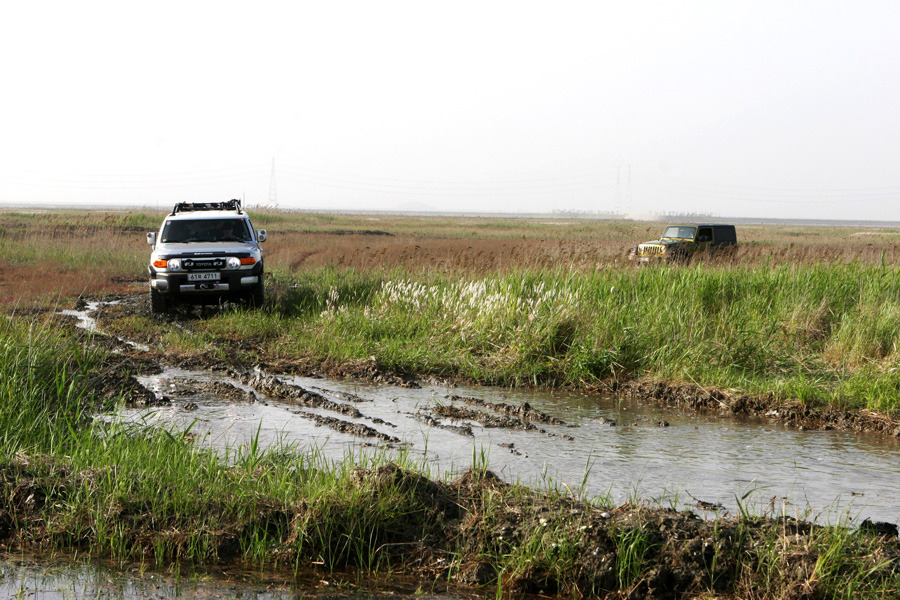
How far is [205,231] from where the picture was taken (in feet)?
52.2

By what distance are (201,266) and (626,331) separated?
317 inches

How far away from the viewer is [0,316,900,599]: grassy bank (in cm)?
439

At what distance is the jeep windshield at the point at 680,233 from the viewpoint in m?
27.0

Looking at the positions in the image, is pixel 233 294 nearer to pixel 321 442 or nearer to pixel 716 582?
pixel 321 442

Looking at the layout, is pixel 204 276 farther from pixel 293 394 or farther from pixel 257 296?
pixel 293 394

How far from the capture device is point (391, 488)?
16.8ft

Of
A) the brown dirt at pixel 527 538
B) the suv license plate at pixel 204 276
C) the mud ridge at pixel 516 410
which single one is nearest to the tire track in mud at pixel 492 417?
the mud ridge at pixel 516 410

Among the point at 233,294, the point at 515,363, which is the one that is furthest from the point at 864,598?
the point at 233,294

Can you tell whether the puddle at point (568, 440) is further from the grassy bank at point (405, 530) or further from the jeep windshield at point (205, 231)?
the jeep windshield at point (205, 231)

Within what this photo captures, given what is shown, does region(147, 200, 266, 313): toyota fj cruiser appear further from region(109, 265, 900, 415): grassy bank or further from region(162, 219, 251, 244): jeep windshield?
region(109, 265, 900, 415): grassy bank

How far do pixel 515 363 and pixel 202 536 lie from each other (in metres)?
6.52

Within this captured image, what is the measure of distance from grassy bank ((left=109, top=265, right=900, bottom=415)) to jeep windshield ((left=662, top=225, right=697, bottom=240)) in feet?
43.5

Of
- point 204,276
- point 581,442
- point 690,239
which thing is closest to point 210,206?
point 204,276

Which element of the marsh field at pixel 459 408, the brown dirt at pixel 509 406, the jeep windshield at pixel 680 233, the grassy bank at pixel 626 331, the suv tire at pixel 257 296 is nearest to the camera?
the marsh field at pixel 459 408
